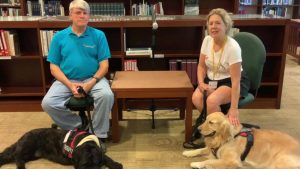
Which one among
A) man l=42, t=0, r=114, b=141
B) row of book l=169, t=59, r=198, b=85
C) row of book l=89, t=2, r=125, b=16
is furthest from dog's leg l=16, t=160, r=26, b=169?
row of book l=89, t=2, r=125, b=16

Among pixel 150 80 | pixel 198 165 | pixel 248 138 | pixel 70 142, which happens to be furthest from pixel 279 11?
pixel 70 142

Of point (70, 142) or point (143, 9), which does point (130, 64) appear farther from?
point (143, 9)

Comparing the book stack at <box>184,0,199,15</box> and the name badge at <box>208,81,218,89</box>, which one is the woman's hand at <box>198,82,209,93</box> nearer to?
the name badge at <box>208,81,218,89</box>

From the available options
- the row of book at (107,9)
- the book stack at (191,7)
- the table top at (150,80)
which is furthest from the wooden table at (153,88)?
the book stack at (191,7)

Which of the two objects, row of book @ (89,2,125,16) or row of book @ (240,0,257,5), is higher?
row of book @ (240,0,257,5)

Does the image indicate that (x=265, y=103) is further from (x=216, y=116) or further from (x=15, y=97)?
(x=15, y=97)

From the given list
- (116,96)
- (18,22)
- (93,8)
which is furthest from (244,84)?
(93,8)

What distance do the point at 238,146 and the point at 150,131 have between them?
1.05m

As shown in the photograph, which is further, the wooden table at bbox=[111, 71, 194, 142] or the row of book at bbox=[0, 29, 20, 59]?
the row of book at bbox=[0, 29, 20, 59]

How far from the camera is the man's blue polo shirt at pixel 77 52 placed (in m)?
2.81

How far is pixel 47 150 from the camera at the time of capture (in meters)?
2.59

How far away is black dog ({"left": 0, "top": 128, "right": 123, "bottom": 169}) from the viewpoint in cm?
238

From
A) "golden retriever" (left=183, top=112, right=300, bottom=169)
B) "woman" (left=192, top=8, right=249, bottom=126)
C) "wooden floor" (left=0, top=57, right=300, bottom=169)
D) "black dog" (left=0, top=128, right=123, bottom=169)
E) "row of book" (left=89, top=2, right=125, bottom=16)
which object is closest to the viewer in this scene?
"golden retriever" (left=183, top=112, right=300, bottom=169)

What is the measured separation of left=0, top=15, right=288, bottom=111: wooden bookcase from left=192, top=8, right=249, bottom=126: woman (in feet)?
2.75
